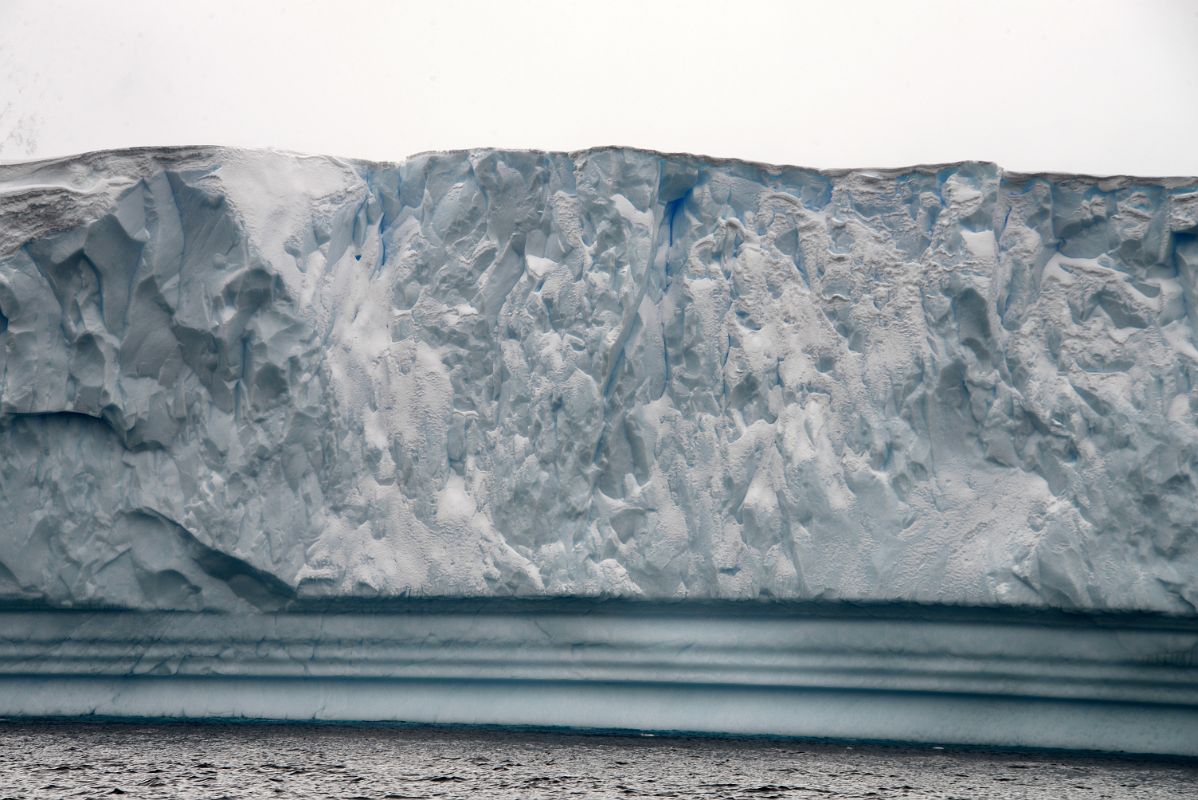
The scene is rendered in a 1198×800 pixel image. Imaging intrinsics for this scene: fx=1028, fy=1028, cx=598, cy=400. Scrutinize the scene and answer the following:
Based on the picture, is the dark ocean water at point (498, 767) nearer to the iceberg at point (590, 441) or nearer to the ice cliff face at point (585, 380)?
the iceberg at point (590, 441)

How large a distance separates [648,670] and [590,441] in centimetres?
50

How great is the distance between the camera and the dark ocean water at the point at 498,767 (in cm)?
148

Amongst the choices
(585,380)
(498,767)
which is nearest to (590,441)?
(585,380)

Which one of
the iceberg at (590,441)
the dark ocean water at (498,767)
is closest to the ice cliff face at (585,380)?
the iceberg at (590,441)

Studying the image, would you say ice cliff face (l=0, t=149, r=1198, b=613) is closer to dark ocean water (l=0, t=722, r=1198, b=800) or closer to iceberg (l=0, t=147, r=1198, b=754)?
iceberg (l=0, t=147, r=1198, b=754)

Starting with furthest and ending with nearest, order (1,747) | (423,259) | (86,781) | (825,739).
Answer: (423,259)
(825,739)
(1,747)
(86,781)

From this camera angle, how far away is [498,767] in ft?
5.51

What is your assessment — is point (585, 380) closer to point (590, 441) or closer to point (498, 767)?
point (590, 441)

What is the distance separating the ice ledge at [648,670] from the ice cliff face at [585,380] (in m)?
0.09

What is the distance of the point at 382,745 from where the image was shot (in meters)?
1.90

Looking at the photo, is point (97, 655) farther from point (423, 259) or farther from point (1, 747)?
point (423, 259)

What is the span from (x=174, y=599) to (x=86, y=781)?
0.75 metres

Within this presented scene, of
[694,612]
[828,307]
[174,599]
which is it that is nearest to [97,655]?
[174,599]


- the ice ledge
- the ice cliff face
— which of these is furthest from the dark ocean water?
the ice cliff face
